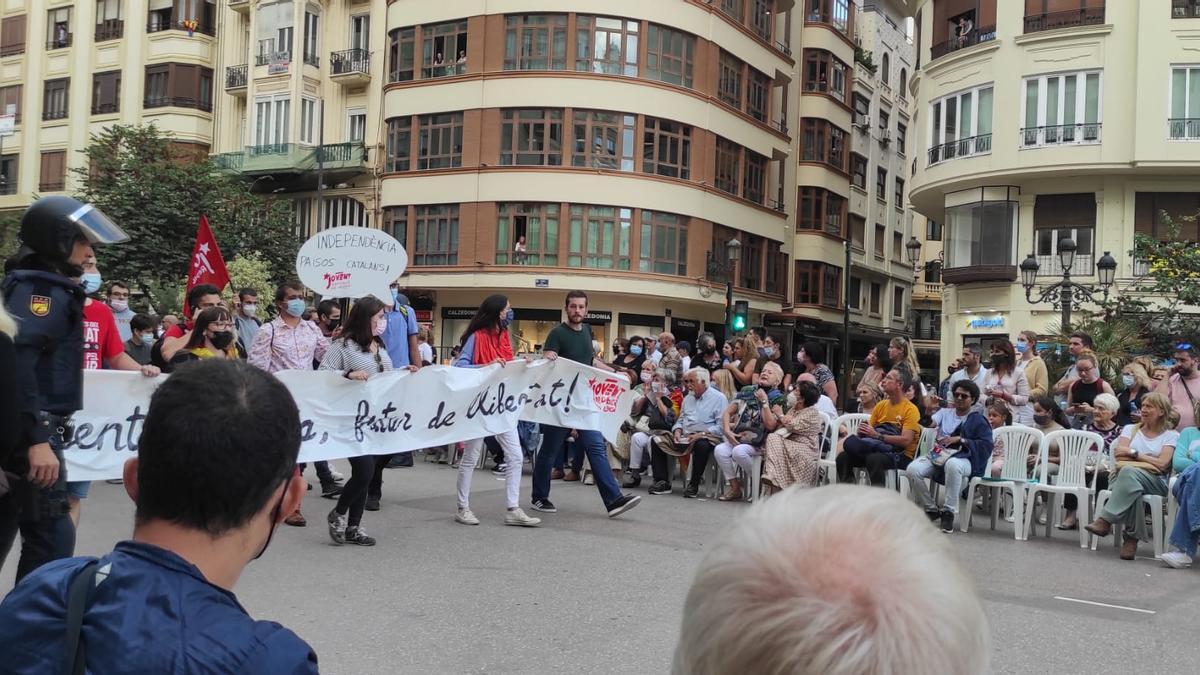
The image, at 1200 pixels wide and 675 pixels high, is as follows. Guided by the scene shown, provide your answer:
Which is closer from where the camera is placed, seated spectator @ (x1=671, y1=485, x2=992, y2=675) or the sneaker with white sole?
seated spectator @ (x1=671, y1=485, x2=992, y2=675)

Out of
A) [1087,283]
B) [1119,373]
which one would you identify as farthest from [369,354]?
[1087,283]

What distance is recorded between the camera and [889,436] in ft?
37.1

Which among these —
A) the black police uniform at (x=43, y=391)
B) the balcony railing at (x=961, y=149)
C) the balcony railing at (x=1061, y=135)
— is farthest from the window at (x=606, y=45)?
the black police uniform at (x=43, y=391)

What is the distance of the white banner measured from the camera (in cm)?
717

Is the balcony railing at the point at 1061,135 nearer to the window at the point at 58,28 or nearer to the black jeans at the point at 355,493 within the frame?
the black jeans at the point at 355,493

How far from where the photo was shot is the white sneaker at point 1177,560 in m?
9.02

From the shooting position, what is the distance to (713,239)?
129ft

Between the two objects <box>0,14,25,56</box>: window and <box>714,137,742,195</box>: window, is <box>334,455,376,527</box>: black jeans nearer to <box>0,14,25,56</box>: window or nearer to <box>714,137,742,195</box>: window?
<box>714,137,742,195</box>: window

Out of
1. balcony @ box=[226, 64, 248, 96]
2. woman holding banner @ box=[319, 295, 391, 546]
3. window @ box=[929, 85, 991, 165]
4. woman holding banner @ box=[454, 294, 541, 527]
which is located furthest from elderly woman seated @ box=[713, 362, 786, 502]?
balcony @ box=[226, 64, 248, 96]

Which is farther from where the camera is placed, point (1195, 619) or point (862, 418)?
point (862, 418)

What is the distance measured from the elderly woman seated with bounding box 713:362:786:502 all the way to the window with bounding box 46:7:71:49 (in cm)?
4722

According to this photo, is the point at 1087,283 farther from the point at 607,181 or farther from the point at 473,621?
the point at 473,621

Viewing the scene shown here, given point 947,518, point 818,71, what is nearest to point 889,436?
point 947,518

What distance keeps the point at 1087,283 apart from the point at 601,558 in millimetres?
26678
